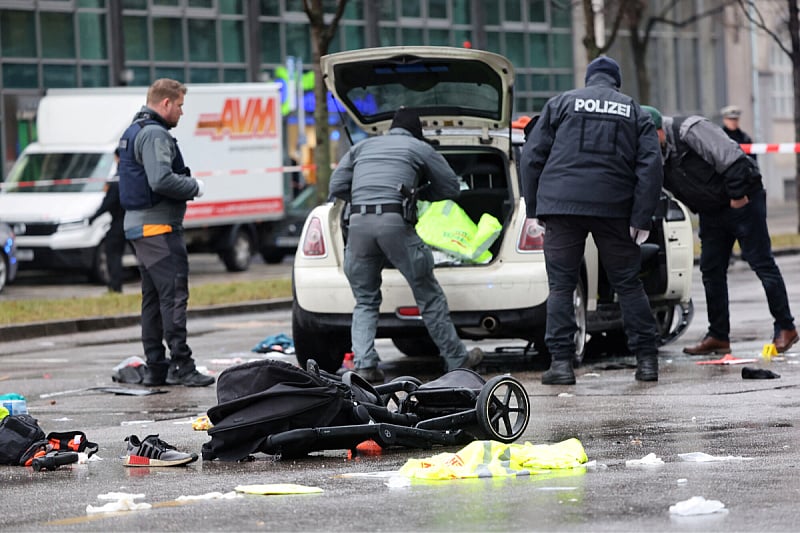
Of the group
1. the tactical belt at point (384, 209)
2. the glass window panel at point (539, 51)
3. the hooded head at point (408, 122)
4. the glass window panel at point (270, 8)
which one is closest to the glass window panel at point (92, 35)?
the glass window panel at point (270, 8)

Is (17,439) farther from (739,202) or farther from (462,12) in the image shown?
(462,12)

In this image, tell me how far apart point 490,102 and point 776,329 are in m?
2.44

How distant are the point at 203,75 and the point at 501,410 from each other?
28.9m

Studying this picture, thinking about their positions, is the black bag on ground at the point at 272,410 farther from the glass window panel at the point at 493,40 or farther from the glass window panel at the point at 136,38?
the glass window panel at the point at 493,40

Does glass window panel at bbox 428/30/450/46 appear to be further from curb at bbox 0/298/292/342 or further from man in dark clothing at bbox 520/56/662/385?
man in dark clothing at bbox 520/56/662/385

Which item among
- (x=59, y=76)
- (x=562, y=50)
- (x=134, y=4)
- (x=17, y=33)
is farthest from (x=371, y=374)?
(x=562, y=50)

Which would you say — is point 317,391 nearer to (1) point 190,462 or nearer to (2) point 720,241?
(1) point 190,462

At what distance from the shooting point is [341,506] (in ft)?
18.5

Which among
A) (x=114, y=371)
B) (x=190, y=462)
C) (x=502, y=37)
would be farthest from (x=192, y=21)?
(x=190, y=462)

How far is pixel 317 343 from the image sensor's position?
36.4ft

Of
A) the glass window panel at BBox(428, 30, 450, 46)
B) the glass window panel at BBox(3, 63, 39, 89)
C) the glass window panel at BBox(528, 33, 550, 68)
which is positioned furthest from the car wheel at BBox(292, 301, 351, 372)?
the glass window panel at BBox(528, 33, 550, 68)

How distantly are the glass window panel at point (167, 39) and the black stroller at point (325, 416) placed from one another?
28019 mm

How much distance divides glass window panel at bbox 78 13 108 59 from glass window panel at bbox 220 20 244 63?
10.8 ft

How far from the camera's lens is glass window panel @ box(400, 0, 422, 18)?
3980 centimetres
